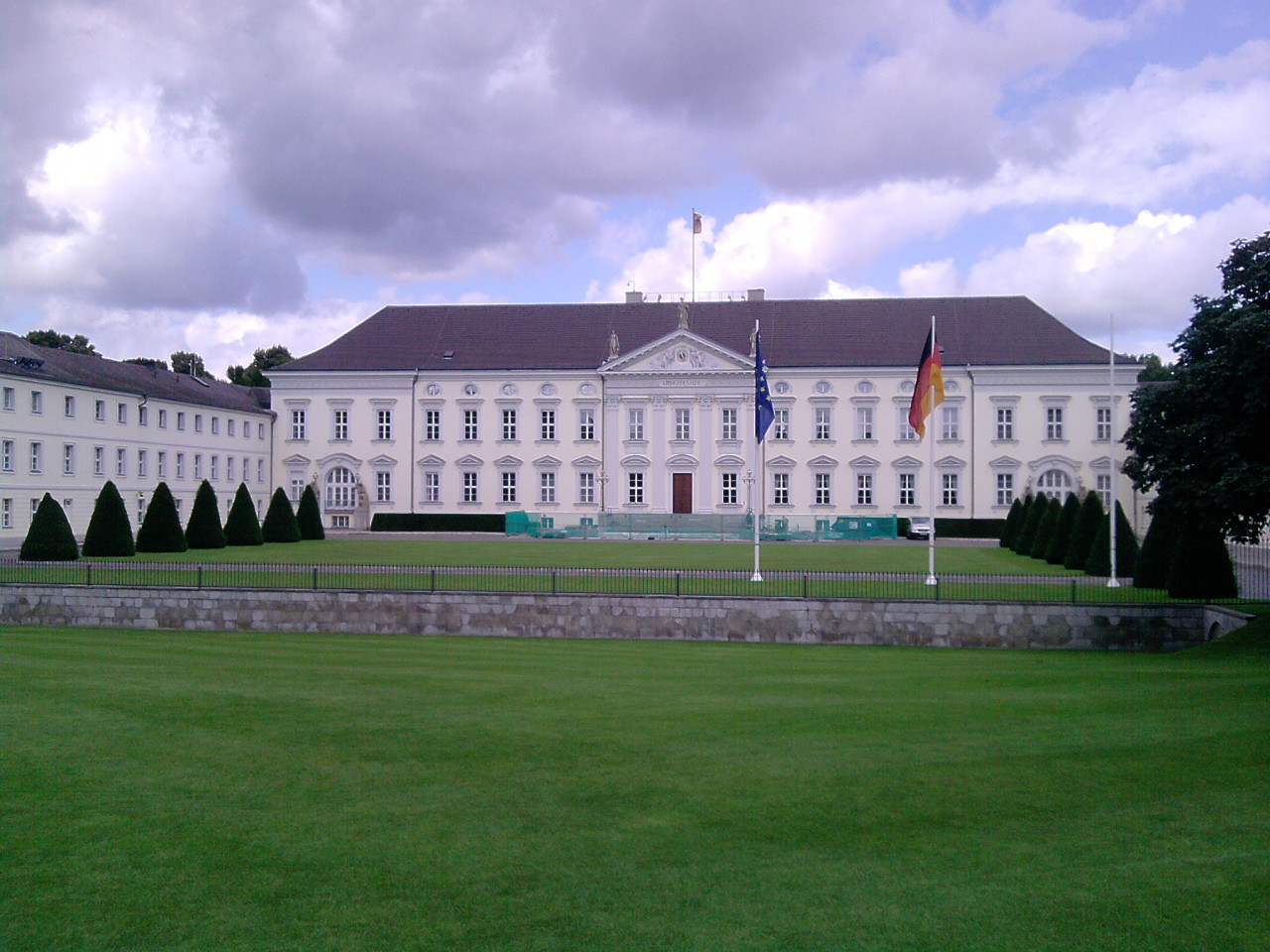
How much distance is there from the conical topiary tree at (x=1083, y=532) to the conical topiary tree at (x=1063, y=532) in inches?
42.1

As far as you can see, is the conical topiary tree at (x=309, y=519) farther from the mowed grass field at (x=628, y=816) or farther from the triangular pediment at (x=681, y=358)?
the mowed grass field at (x=628, y=816)

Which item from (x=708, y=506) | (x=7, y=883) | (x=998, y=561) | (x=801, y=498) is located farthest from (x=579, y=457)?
(x=7, y=883)

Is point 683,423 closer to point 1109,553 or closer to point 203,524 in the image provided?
point 203,524

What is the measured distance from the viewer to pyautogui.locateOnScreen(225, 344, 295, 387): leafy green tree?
317 feet

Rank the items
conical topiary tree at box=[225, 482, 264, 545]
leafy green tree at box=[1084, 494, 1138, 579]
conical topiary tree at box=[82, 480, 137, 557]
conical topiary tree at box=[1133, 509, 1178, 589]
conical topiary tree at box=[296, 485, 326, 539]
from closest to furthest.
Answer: conical topiary tree at box=[1133, 509, 1178, 589] → leafy green tree at box=[1084, 494, 1138, 579] → conical topiary tree at box=[82, 480, 137, 557] → conical topiary tree at box=[225, 482, 264, 545] → conical topiary tree at box=[296, 485, 326, 539]

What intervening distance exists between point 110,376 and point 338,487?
1705 centimetres

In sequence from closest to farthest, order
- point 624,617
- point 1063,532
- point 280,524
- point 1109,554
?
point 624,617
point 1109,554
point 1063,532
point 280,524

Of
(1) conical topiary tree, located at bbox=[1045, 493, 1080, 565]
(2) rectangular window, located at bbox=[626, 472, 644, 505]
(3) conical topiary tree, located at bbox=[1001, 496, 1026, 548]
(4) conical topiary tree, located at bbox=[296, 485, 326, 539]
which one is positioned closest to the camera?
(1) conical topiary tree, located at bbox=[1045, 493, 1080, 565]

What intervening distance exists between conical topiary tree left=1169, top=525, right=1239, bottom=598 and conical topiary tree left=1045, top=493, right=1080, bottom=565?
12.1 metres

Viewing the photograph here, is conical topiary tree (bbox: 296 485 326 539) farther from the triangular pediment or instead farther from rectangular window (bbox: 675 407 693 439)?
rectangular window (bbox: 675 407 693 439)

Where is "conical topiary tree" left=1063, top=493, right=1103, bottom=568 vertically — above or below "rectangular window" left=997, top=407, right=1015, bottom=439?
below

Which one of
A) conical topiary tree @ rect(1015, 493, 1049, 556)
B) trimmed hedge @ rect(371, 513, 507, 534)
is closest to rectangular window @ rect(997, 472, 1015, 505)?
conical topiary tree @ rect(1015, 493, 1049, 556)

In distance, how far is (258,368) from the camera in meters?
98.7

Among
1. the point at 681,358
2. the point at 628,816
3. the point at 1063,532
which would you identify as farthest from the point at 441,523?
the point at 628,816
